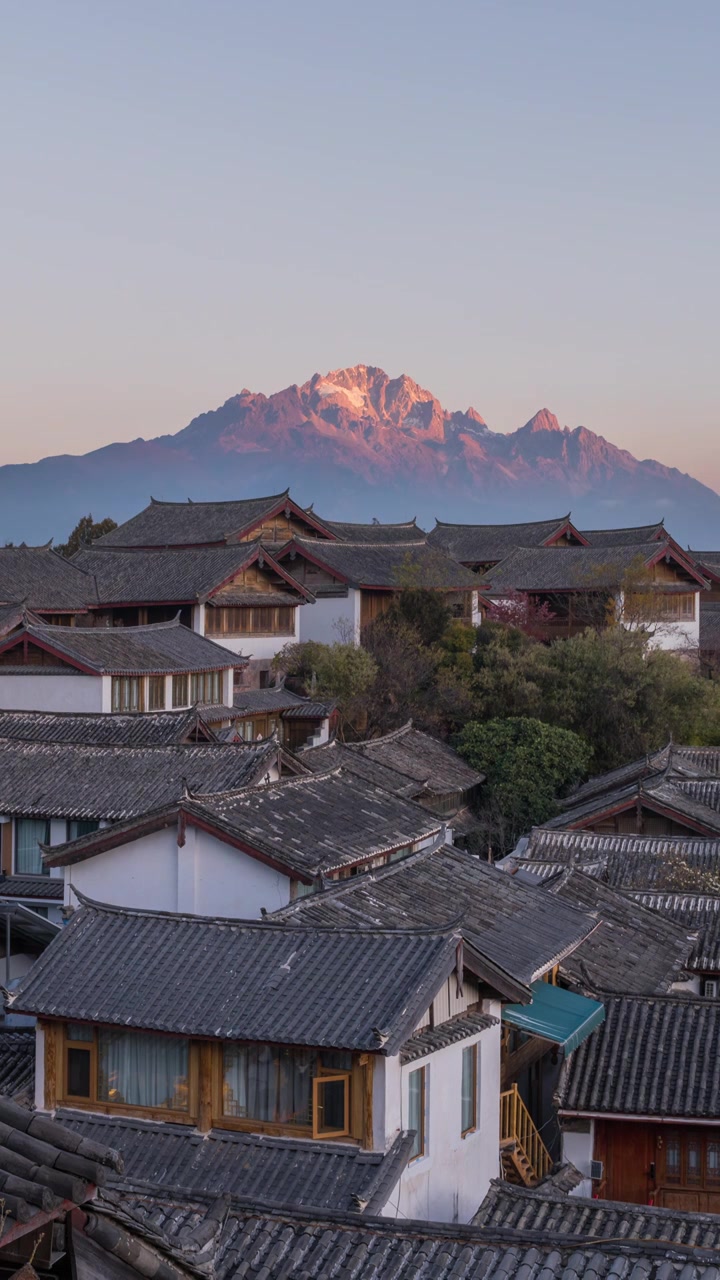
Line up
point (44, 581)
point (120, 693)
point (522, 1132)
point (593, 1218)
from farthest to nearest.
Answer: point (44, 581)
point (120, 693)
point (522, 1132)
point (593, 1218)

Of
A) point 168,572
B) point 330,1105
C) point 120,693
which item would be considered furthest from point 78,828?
point 168,572

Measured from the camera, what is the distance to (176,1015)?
1319cm

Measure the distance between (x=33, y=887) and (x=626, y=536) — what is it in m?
39.5

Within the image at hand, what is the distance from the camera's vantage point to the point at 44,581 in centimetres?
4531

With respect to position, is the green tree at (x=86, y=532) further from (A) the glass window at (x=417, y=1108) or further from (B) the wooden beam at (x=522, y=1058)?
(A) the glass window at (x=417, y=1108)

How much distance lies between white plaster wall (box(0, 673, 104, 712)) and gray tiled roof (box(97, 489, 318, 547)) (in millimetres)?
15897

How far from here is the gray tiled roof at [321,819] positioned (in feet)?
67.4

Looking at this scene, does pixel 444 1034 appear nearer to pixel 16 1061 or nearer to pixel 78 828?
pixel 16 1061

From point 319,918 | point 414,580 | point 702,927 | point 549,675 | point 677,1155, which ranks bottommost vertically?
point 677,1155

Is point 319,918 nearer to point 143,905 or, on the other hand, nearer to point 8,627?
point 143,905

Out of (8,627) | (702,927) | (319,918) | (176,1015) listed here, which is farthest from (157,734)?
(176,1015)

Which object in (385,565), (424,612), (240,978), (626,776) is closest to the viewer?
(240,978)

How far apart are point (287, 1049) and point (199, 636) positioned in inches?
1171

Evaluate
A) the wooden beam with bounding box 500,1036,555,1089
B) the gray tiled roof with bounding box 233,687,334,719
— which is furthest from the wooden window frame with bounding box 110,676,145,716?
the wooden beam with bounding box 500,1036,555,1089
